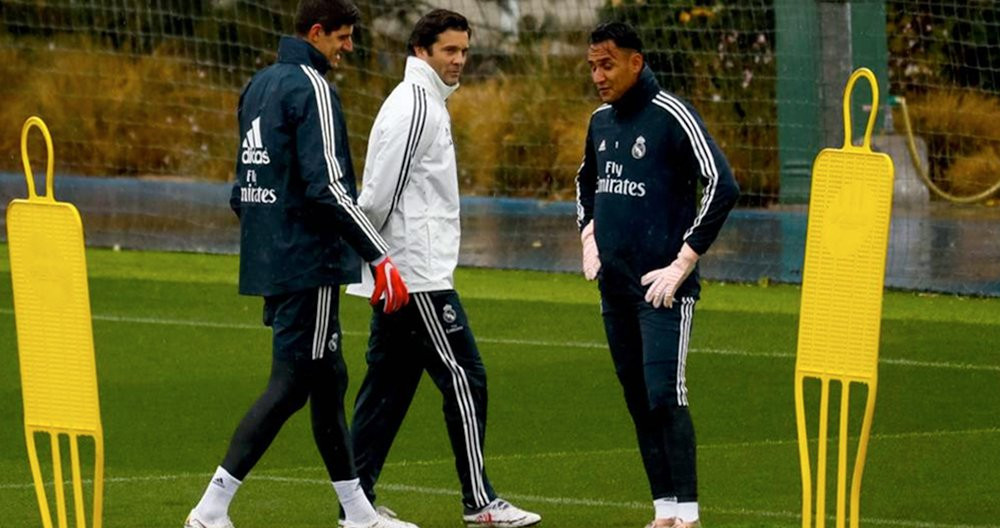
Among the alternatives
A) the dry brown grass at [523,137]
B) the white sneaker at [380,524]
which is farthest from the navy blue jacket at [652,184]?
the dry brown grass at [523,137]

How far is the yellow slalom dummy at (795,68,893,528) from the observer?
5.88 metres

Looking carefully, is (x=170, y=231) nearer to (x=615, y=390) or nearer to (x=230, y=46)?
(x=230, y=46)

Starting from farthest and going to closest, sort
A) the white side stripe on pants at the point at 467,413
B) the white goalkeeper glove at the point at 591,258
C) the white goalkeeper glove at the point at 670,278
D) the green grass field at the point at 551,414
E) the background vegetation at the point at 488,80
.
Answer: the background vegetation at the point at 488,80 → the green grass field at the point at 551,414 → the white side stripe on pants at the point at 467,413 → the white goalkeeper glove at the point at 591,258 → the white goalkeeper glove at the point at 670,278

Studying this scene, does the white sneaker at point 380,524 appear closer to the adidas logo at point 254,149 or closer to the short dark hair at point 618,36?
the adidas logo at point 254,149

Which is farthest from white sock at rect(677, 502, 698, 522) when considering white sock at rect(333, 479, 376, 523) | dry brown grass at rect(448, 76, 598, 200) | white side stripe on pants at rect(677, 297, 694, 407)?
dry brown grass at rect(448, 76, 598, 200)

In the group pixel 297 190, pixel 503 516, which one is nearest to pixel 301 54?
pixel 297 190

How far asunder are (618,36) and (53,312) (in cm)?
251

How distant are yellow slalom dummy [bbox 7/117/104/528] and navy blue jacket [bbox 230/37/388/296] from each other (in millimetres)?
1560

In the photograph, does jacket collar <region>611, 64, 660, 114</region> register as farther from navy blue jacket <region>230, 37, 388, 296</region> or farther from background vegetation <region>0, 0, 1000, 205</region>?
background vegetation <region>0, 0, 1000, 205</region>

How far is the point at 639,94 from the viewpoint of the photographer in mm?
7801

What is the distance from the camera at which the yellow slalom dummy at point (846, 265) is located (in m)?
5.88

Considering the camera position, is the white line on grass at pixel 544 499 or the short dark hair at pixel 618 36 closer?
the short dark hair at pixel 618 36

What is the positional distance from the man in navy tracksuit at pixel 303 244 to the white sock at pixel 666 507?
950mm

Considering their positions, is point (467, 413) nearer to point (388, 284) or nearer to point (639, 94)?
point (388, 284)
